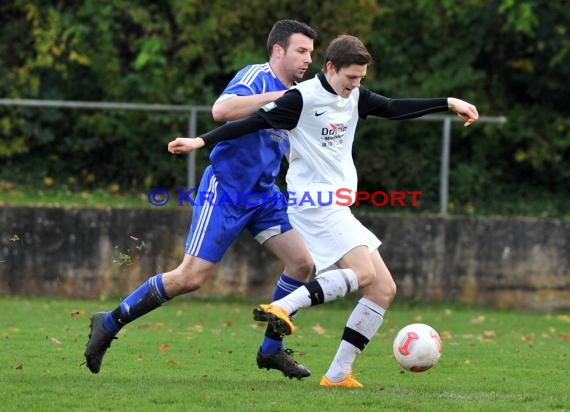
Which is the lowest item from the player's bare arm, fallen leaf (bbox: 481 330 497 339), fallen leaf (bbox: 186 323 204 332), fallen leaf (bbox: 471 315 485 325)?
fallen leaf (bbox: 471 315 485 325)

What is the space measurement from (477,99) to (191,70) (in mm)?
3968

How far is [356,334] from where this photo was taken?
759 centimetres

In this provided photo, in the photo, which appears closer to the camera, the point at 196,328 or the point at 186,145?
the point at 186,145

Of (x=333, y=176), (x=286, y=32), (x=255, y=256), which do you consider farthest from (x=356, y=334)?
(x=255, y=256)

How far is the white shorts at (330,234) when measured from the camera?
7469 mm

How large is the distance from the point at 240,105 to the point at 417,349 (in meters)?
1.91

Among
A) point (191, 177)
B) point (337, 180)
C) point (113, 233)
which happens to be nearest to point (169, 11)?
point (191, 177)

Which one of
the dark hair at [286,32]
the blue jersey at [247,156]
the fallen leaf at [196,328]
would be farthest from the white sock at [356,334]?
the fallen leaf at [196,328]

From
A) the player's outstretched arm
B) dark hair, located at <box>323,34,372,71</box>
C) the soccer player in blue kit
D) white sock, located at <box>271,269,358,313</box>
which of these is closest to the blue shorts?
the soccer player in blue kit

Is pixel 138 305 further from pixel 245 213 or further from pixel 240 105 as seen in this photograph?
pixel 240 105

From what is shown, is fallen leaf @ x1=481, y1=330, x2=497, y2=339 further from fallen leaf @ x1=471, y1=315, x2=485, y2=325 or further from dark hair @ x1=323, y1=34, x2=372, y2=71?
dark hair @ x1=323, y1=34, x2=372, y2=71

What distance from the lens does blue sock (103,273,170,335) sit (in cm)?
791

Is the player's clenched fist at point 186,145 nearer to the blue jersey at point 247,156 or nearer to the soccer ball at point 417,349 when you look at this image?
the blue jersey at point 247,156

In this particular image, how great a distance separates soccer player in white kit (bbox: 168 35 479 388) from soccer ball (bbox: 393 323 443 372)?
0.21m
